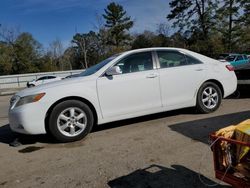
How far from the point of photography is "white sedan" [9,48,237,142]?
17.6 feet

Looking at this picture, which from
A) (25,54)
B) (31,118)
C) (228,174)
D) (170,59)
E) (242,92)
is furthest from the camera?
(25,54)

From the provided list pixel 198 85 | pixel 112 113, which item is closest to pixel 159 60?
pixel 198 85

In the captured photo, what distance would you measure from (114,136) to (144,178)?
2024mm

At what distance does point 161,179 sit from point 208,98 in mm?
3579

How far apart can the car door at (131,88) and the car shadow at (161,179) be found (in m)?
2.05

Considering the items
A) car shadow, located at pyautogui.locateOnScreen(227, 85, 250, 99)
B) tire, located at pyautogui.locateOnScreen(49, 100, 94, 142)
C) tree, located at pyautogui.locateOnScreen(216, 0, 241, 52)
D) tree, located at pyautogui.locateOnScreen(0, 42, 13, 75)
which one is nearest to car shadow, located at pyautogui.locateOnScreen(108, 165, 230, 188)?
tire, located at pyautogui.locateOnScreen(49, 100, 94, 142)

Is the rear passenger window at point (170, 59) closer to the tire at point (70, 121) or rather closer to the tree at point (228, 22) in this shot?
the tire at point (70, 121)

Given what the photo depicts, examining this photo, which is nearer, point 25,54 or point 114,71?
point 114,71

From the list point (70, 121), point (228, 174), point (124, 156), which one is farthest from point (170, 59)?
point (228, 174)

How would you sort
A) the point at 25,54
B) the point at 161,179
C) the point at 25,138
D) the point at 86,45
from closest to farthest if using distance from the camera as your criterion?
the point at 161,179
the point at 25,138
the point at 25,54
the point at 86,45

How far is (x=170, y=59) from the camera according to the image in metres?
6.49

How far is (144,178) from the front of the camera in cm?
367

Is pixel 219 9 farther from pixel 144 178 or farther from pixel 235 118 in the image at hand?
pixel 144 178

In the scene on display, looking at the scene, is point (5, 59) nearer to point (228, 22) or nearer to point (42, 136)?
point (228, 22)
